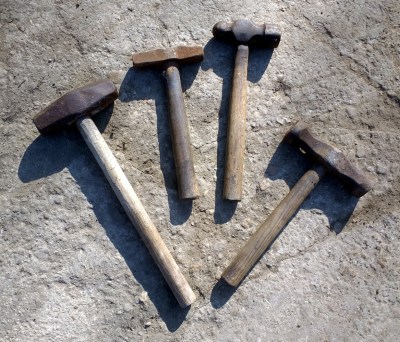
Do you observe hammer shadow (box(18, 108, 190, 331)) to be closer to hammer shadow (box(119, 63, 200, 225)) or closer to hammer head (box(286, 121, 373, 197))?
hammer shadow (box(119, 63, 200, 225))

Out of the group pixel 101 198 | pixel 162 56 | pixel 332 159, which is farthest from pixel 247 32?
pixel 101 198

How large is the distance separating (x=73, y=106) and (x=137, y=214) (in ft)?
2.30

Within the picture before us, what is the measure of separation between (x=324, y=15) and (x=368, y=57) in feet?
1.35

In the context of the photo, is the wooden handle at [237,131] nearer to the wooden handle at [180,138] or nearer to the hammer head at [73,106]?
the wooden handle at [180,138]

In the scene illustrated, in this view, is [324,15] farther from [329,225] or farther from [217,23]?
[329,225]

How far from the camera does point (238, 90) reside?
2711 mm

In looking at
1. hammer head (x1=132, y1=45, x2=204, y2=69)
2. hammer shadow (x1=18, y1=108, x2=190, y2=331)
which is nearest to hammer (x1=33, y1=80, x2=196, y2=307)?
hammer shadow (x1=18, y1=108, x2=190, y2=331)

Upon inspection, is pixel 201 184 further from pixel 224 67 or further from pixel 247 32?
pixel 247 32

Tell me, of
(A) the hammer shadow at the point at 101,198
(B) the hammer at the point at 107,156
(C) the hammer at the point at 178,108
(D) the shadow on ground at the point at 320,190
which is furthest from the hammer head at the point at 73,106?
(D) the shadow on ground at the point at 320,190

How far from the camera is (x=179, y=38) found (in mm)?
2912

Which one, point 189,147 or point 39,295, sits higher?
point 189,147

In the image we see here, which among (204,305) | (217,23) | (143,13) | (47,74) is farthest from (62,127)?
(204,305)

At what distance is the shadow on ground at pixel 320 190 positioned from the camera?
2.81 meters

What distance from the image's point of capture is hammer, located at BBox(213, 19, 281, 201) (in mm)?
2643
